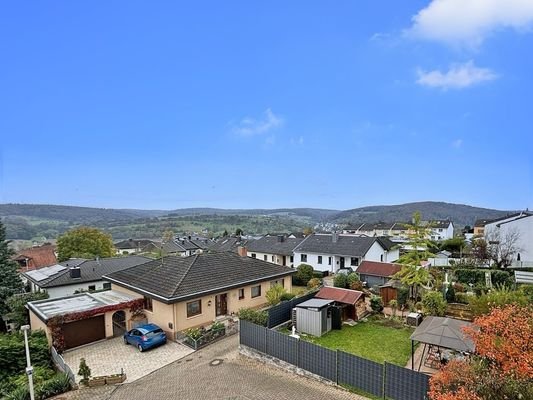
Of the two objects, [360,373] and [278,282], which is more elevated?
[278,282]

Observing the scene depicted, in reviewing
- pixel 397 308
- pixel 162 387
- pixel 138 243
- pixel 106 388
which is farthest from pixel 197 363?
pixel 138 243

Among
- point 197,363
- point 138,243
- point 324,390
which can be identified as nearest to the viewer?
point 324,390

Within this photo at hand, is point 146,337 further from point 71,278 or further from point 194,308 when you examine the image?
point 71,278

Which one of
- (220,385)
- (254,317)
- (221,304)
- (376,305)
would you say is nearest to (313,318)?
(254,317)

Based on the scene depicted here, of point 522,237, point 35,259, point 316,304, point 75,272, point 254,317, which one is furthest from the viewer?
point 35,259

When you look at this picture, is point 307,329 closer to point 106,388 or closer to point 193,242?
point 106,388

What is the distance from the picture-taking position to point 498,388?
24.2ft

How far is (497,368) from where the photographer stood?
856cm

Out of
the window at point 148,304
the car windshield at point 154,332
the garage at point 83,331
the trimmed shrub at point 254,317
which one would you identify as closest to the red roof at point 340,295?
the trimmed shrub at point 254,317

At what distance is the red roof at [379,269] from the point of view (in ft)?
99.3

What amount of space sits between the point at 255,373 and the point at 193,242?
73.5 meters

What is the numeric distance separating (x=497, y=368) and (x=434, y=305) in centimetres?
1343

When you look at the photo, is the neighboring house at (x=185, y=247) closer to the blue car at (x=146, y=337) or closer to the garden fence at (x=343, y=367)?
the blue car at (x=146, y=337)

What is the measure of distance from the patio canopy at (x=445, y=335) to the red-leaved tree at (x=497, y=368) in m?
2.79
